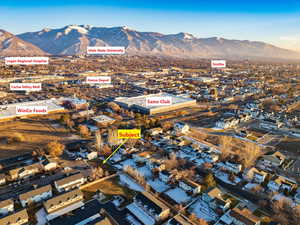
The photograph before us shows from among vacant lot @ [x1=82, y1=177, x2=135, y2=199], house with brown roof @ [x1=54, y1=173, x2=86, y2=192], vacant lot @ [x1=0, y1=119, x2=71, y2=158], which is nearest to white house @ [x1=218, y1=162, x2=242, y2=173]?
vacant lot @ [x1=82, y1=177, x2=135, y2=199]

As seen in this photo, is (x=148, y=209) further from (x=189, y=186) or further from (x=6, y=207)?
(x=6, y=207)

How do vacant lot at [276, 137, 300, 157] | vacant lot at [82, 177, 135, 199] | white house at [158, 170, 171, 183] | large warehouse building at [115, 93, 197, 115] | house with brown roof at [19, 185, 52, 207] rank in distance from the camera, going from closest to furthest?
1. house with brown roof at [19, 185, 52, 207]
2. vacant lot at [82, 177, 135, 199]
3. white house at [158, 170, 171, 183]
4. vacant lot at [276, 137, 300, 157]
5. large warehouse building at [115, 93, 197, 115]

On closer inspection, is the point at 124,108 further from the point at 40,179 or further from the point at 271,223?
the point at 271,223

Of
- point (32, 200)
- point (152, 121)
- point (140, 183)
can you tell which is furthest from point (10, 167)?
point (152, 121)

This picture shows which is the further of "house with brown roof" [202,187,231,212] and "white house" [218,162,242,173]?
"white house" [218,162,242,173]

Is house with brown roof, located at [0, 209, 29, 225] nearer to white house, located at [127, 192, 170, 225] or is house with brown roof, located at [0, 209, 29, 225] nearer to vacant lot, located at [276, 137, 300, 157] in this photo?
white house, located at [127, 192, 170, 225]

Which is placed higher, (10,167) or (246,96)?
(246,96)
